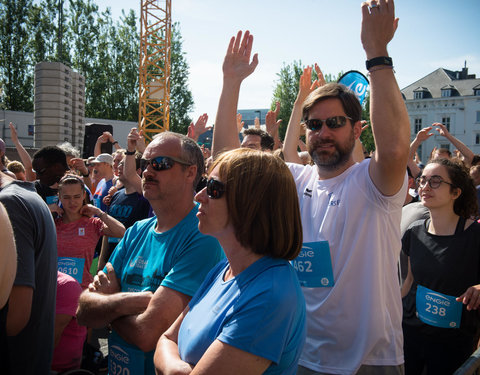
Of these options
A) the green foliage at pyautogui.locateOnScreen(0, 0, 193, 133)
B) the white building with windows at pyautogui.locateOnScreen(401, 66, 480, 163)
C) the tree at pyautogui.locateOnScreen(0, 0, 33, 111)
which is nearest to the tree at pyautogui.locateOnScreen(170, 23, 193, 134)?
the green foliage at pyautogui.locateOnScreen(0, 0, 193, 133)

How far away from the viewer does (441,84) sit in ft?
192

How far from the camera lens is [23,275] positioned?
1851 millimetres

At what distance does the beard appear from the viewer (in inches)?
80.0

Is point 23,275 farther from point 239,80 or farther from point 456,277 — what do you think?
point 456,277

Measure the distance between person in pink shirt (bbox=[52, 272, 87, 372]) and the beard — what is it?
1.91m

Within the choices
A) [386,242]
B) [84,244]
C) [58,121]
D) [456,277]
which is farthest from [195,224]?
[58,121]

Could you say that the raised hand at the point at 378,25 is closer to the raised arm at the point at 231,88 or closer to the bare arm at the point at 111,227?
the raised arm at the point at 231,88

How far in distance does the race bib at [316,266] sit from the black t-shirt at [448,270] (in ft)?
3.72

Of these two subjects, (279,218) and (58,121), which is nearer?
(279,218)

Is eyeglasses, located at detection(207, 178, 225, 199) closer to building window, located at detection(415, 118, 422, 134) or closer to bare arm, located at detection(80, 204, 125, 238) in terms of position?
bare arm, located at detection(80, 204, 125, 238)

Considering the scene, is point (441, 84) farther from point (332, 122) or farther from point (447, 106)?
point (332, 122)

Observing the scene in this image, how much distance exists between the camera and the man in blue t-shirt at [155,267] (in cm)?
182

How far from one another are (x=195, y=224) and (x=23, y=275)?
2.65 feet

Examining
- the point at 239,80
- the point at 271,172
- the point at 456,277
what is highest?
the point at 239,80
